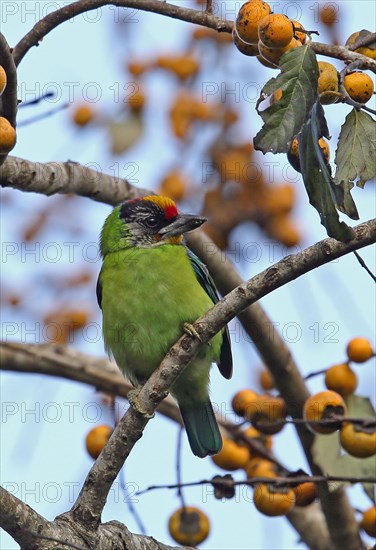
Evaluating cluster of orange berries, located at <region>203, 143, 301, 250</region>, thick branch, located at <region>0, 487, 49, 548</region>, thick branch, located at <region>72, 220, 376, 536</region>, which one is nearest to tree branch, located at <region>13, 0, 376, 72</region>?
thick branch, located at <region>72, 220, 376, 536</region>

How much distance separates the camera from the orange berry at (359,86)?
2309mm

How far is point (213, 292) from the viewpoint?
12.5ft

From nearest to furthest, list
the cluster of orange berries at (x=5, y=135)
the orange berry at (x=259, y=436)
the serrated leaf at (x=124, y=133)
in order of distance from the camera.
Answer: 1. the cluster of orange berries at (x=5, y=135)
2. the orange berry at (x=259, y=436)
3. the serrated leaf at (x=124, y=133)

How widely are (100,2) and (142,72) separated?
6.19ft

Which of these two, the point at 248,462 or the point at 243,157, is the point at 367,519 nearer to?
the point at 248,462

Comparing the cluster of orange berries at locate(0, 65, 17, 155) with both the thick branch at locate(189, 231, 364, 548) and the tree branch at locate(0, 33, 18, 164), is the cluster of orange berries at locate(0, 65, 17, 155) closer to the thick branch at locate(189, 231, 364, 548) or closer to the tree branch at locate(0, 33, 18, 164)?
the tree branch at locate(0, 33, 18, 164)

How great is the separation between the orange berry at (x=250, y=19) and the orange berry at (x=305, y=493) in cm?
188

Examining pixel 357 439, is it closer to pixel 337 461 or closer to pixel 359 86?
pixel 337 461

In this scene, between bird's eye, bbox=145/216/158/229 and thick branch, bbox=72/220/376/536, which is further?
bird's eye, bbox=145/216/158/229

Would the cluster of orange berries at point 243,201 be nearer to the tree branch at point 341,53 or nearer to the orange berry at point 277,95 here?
the orange berry at point 277,95

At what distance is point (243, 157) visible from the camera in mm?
4391

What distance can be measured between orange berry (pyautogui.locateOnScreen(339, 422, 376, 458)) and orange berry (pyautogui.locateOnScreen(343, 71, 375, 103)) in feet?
4.50

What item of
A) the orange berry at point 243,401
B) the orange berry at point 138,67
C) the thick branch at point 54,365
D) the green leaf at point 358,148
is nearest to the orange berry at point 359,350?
the orange berry at point 243,401

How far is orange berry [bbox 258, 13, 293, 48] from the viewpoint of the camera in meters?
2.30
